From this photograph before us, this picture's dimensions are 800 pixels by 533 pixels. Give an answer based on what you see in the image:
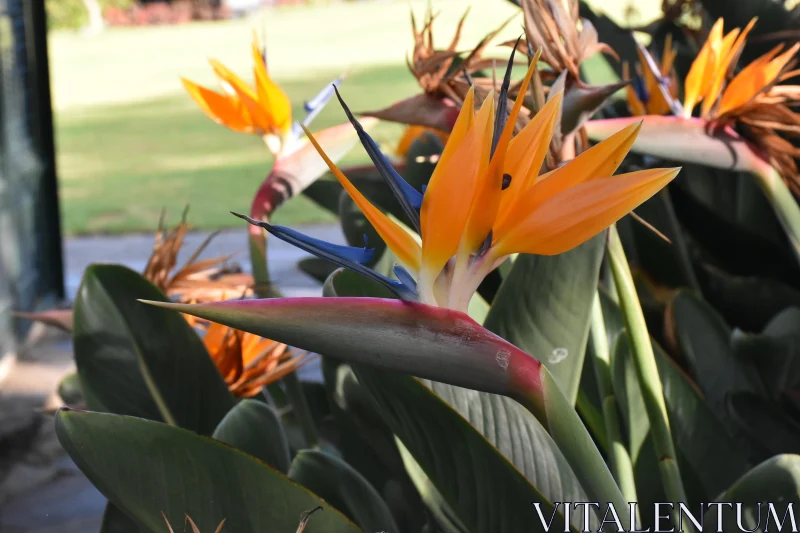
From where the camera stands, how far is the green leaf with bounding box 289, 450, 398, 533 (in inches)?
22.2

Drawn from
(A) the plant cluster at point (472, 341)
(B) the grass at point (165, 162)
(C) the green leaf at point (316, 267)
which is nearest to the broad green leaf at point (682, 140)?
(A) the plant cluster at point (472, 341)

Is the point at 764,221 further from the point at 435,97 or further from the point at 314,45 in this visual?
the point at 314,45


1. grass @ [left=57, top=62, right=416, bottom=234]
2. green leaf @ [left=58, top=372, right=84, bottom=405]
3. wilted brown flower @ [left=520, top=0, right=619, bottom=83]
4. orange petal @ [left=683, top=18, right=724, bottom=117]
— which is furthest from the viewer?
grass @ [left=57, top=62, right=416, bottom=234]

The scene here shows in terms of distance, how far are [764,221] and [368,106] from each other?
19.3 feet

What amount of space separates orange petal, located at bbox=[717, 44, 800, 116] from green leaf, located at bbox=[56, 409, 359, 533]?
1.06 ft

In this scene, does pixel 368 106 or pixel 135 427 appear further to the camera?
pixel 368 106

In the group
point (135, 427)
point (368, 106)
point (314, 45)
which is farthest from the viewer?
point (314, 45)

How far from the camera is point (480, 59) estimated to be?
0.56 meters

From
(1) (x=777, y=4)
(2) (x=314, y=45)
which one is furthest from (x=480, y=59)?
(2) (x=314, y=45)

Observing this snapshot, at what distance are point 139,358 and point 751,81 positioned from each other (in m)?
0.42

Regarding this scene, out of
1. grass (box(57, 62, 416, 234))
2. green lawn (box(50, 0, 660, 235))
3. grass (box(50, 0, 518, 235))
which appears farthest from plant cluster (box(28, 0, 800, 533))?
grass (box(57, 62, 416, 234))

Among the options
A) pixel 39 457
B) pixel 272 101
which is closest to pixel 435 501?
pixel 272 101

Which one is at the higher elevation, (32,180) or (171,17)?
(171,17)

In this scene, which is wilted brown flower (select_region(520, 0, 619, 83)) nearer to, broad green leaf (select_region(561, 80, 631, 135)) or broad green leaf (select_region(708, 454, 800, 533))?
broad green leaf (select_region(561, 80, 631, 135))
